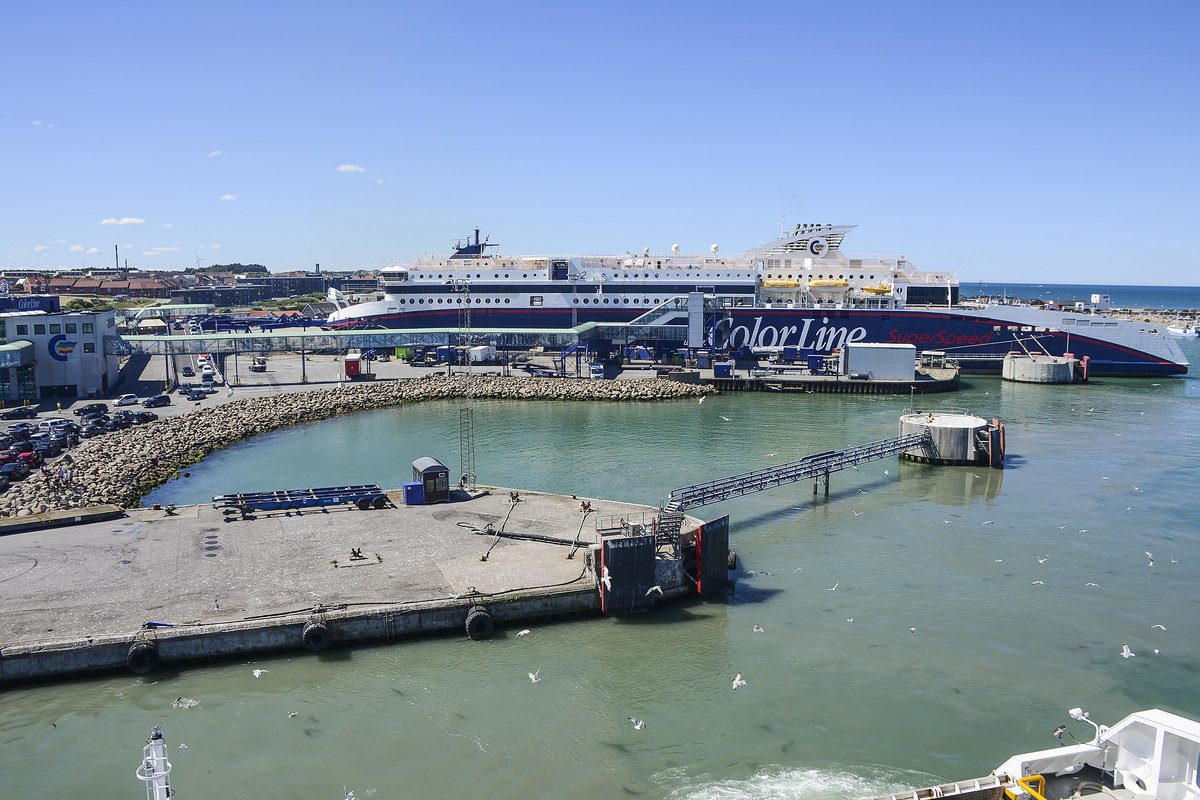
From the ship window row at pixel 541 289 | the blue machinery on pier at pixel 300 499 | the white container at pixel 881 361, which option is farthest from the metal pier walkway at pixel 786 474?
the ship window row at pixel 541 289

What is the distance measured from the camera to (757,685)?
15586mm

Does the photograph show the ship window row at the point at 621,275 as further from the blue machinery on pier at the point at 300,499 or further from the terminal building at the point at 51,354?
the blue machinery on pier at the point at 300,499

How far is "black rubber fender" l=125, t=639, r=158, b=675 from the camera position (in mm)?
14844

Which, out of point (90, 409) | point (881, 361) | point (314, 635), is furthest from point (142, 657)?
point (881, 361)

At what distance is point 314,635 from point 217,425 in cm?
2596

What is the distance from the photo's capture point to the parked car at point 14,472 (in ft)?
88.9

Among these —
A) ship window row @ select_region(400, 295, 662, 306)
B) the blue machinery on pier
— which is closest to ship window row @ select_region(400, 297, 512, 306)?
ship window row @ select_region(400, 295, 662, 306)

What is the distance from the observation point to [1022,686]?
51.4ft

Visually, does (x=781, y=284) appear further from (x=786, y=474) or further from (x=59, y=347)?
(x=59, y=347)

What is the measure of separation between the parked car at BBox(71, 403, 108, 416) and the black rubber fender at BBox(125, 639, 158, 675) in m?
27.6

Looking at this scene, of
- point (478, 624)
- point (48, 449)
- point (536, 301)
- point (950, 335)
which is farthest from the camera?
point (536, 301)

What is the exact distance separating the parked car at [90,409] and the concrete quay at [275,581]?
19.3m

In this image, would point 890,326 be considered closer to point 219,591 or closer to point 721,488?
point 721,488

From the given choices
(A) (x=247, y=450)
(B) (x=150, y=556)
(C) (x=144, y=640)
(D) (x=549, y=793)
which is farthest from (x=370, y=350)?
(D) (x=549, y=793)
